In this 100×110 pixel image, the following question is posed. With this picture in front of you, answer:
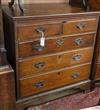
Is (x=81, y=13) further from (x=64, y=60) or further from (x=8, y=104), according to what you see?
(x=8, y=104)

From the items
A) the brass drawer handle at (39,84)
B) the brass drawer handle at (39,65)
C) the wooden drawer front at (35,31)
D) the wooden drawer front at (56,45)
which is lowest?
the brass drawer handle at (39,84)

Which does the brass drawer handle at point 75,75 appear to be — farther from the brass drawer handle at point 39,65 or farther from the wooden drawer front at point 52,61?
the brass drawer handle at point 39,65

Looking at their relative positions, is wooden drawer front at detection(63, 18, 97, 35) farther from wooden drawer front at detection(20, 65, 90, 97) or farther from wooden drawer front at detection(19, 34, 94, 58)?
wooden drawer front at detection(20, 65, 90, 97)

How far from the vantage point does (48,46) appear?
1543 millimetres

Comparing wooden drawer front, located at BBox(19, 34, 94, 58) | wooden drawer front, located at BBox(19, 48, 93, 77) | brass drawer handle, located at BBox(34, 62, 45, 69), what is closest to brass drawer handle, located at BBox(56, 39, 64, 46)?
wooden drawer front, located at BBox(19, 34, 94, 58)

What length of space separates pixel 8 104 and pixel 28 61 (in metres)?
0.40

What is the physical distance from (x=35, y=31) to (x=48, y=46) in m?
0.19

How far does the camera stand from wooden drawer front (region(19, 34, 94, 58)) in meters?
1.46

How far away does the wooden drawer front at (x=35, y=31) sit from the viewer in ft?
4.53

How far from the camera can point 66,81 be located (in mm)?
1827

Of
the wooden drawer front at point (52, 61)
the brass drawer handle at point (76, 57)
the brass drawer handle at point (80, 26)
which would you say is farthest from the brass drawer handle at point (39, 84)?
the brass drawer handle at point (80, 26)

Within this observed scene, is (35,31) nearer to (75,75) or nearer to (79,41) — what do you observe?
(79,41)

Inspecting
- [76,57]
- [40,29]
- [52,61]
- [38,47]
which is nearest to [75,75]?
[76,57]

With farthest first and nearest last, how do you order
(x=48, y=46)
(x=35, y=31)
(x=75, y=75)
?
(x=75, y=75) → (x=48, y=46) → (x=35, y=31)
